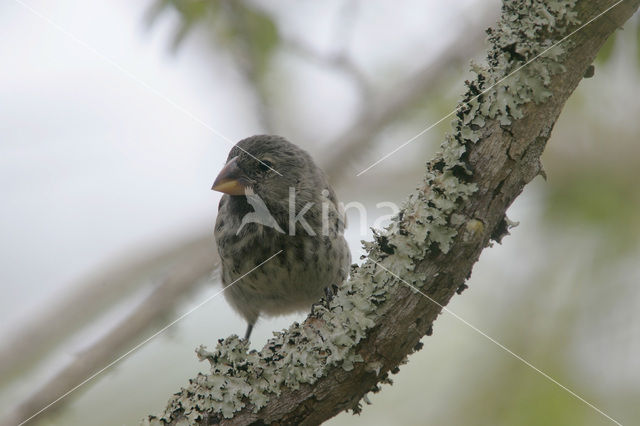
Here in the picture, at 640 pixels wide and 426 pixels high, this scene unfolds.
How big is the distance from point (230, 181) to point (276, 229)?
373mm

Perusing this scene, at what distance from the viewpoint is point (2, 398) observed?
3555 mm

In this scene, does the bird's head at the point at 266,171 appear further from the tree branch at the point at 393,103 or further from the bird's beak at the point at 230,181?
the tree branch at the point at 393,103

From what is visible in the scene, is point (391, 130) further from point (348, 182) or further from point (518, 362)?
point (518, 362)

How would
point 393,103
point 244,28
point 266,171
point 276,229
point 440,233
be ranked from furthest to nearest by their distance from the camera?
point 393,103 → point 244,28 → point 266,171 → point 276,229 → point 440,233

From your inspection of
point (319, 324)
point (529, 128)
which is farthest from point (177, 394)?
point (529, 128)

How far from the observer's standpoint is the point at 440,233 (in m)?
2.03

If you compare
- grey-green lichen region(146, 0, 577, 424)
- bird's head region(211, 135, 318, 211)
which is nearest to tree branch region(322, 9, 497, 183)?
bird's head region(211, 135, 318, 211)

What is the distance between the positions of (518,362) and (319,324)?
140cm

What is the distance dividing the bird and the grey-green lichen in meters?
1.04

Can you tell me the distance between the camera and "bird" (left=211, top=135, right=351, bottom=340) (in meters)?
3.35

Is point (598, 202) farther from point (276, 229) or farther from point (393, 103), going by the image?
point (276, 229)

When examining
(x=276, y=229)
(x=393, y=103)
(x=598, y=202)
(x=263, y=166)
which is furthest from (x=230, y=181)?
(x=598, y=202)

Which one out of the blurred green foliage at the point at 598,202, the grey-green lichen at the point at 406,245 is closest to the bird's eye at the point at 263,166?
the grey-green lichen at the point at 406,245

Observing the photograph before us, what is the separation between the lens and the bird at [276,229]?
3.35m
